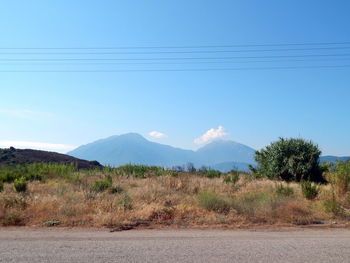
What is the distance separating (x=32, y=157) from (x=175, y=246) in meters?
58.0

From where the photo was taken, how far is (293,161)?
23.9 metres

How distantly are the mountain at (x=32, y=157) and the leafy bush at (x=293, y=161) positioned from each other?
35.1 m

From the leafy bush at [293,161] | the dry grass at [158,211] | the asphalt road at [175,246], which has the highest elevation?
the leafy bush at [293,161]

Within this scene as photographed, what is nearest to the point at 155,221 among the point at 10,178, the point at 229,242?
the point at 229,242

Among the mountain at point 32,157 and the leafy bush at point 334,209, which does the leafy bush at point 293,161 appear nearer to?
the leafy bush at point 334,209

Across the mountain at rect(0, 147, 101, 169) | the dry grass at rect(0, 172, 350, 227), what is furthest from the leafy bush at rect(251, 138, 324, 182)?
the mountain at rect(0, 147, 101, 169)

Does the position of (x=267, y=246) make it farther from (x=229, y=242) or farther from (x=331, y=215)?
(x=331, y=215)

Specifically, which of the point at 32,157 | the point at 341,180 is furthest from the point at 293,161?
the point at 32,157

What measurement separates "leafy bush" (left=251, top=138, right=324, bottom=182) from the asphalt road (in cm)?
1559

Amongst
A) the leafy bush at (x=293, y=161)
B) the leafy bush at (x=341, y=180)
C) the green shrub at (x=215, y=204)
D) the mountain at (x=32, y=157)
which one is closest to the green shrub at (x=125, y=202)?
the green shrub at (x=215, y=204)

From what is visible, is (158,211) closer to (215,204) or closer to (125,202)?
(125,202)

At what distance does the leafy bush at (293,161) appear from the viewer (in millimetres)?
23812

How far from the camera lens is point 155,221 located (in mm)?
9703

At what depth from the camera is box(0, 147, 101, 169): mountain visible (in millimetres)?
55062
